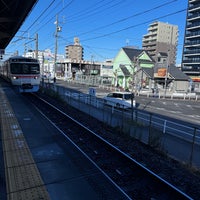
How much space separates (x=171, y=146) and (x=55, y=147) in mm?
5195

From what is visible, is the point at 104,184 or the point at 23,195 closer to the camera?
the point at 23,195

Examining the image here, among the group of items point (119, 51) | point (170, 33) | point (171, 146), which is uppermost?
point (170, 33)

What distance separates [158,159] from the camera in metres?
7.58

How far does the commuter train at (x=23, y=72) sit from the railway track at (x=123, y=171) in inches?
490

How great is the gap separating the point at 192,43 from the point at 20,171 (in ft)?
290

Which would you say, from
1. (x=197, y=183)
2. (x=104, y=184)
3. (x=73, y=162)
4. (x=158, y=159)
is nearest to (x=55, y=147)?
(x=73, y=162)

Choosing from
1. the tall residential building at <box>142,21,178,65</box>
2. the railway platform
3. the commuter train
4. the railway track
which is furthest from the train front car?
the tall residential building at <box>142,21,178,65</box>

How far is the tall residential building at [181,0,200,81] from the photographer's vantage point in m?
79.9

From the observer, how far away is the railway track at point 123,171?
17.3 ft

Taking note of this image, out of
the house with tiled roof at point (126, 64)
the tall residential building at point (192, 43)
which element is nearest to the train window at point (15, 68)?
the house with tiled roof at point (126, 64)

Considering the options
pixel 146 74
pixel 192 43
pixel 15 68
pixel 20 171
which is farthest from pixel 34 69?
pixel 192 43

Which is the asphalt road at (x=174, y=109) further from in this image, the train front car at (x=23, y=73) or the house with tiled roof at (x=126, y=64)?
the house with tiled roof at (x=126, y=64)

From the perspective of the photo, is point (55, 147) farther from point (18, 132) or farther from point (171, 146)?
point (171, 146)

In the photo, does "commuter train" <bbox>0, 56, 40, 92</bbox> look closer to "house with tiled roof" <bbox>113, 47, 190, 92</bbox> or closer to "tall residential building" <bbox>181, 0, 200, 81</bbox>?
"house with tiled roof" <bbox>113, 47, 190, 92</bbox>
